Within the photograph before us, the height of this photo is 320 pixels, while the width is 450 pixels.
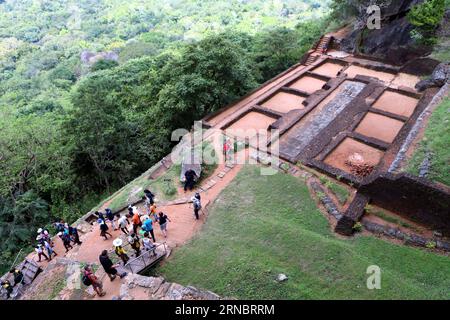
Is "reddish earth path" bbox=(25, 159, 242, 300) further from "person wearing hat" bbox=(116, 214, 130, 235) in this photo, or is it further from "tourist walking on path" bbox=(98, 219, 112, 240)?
"person wearing hat" bbox=(116, 214, 130, 235)

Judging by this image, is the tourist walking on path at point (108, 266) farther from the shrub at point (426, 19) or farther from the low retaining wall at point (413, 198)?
the shrub at point (426, 19)

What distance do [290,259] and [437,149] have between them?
7.31 m

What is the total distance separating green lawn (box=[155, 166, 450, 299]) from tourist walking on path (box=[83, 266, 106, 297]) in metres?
2.00

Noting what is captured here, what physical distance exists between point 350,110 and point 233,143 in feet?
22.1

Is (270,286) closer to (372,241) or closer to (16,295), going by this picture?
(372,241)

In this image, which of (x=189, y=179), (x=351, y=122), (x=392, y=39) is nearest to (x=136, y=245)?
(x=189, y=179)

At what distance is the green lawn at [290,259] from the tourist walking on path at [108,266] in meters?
1.51

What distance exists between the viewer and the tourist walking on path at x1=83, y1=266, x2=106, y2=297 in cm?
1040

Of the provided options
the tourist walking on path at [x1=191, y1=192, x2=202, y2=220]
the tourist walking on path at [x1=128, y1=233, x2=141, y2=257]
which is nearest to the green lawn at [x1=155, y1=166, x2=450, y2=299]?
the tourist walking on path at [x1=191, y1=192, x2=202, y2=220]

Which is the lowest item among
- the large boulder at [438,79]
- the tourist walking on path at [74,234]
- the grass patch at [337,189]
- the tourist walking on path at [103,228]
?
the tourist walking on path at [74,234]

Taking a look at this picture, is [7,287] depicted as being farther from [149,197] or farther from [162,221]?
[162,221]

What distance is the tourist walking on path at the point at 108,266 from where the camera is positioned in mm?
10547

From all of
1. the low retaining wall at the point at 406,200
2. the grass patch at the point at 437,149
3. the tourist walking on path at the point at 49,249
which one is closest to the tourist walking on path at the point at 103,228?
the tourist walking on path at the point at 49,249

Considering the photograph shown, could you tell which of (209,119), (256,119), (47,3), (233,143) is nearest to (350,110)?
(256,119)
